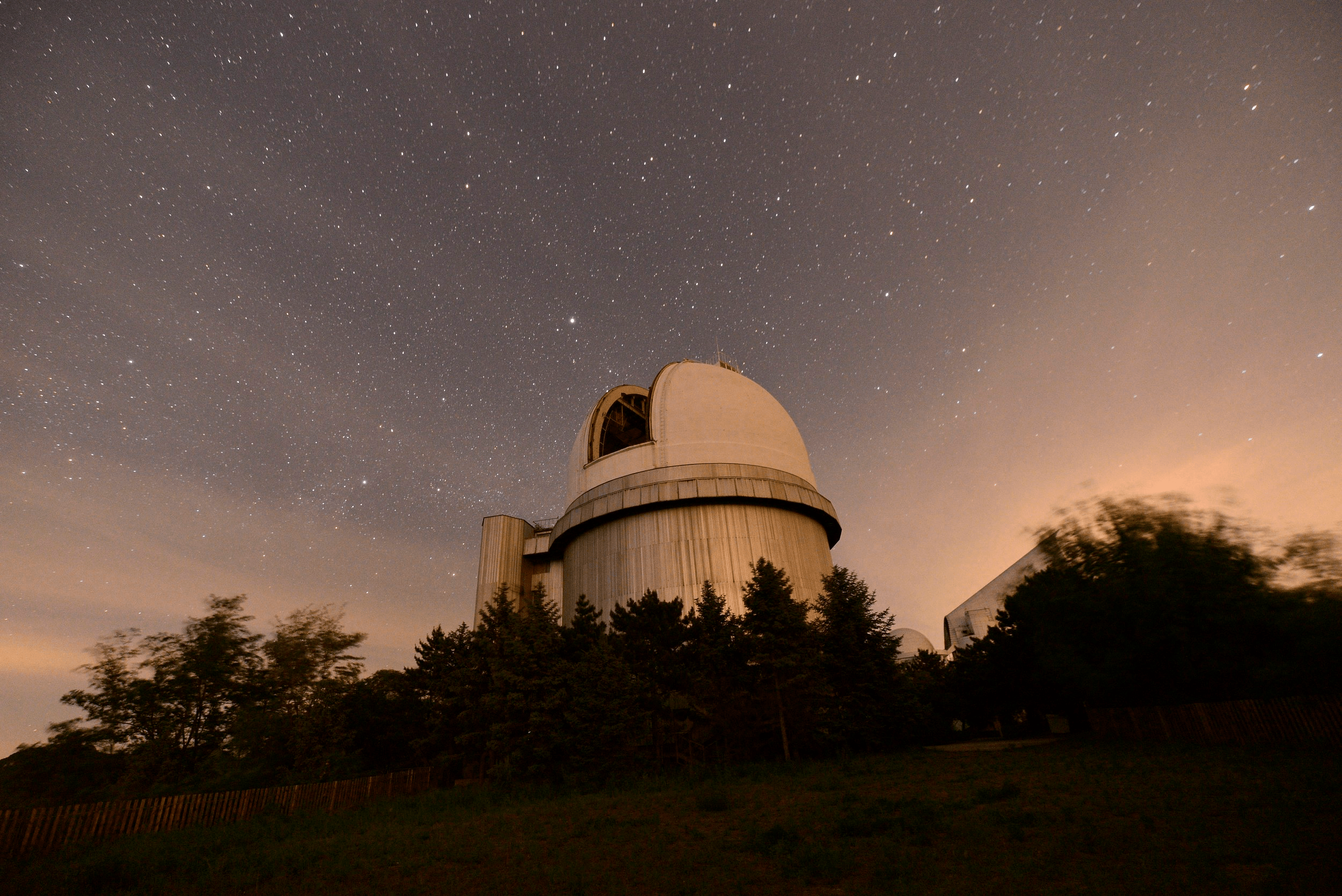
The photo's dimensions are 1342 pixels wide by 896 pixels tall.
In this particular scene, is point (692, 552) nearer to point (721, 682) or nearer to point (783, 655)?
point (721, 682)

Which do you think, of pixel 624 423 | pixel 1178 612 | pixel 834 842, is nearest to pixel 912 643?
pixel 624 423

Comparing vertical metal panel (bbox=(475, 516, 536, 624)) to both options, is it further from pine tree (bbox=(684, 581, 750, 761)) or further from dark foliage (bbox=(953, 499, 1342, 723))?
dark foliage (bbox=(953, 499, 1342, 723))

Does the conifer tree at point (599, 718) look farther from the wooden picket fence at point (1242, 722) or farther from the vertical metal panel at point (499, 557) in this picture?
the vertical metal panel at point (499, 557)

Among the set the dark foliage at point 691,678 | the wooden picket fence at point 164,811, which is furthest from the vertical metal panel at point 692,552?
the wooden picket fence at point 164,811

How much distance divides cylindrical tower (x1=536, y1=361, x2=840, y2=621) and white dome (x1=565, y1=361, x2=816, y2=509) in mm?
76

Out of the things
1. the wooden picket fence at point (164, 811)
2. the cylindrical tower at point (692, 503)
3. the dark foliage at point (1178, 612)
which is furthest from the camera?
the cylindrical tower at point (692, 503)

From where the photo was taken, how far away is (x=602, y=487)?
3300 centimetres

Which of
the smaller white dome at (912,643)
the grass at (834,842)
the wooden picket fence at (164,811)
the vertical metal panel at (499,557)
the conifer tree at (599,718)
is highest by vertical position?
the vertical metal panel at (499,557)

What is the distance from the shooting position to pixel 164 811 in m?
13.2

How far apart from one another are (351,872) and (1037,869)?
9.25 meters

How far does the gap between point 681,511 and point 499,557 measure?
13.7m

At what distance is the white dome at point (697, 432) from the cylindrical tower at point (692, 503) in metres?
0.08

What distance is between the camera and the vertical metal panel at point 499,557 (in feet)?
120

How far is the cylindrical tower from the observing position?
3005 centimetres
